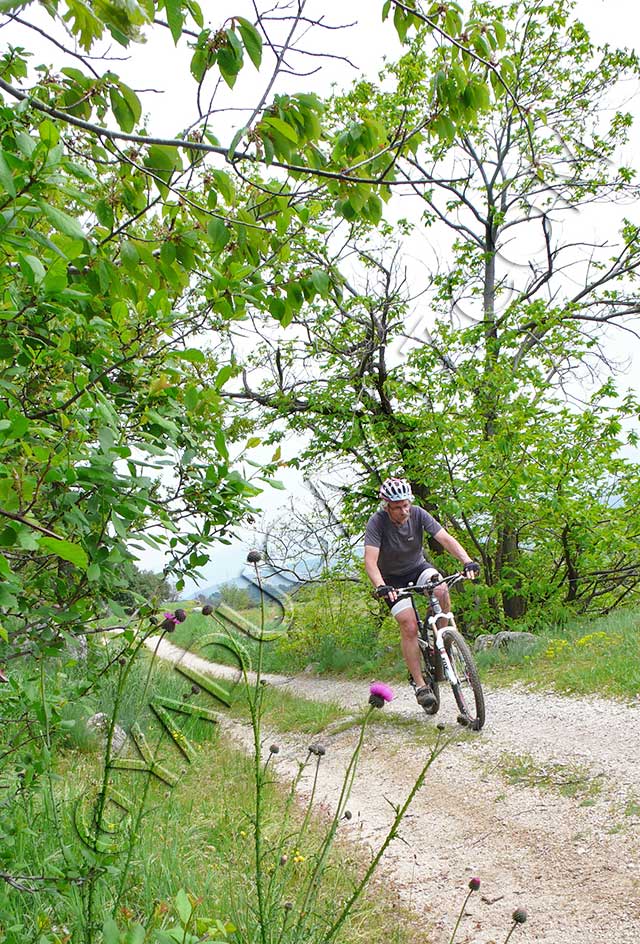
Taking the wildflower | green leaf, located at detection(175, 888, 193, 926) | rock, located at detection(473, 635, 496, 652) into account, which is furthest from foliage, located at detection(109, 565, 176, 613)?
rock, located at detection(473, 635, 496, 652)

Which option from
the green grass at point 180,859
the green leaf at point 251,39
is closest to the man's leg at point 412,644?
the green grass at point 180,859

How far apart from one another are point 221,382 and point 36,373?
877 millimetres

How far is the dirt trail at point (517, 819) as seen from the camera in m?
3.56

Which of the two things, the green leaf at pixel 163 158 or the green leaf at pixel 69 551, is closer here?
the green leaf at pixel 69 551

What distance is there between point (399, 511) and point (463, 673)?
1.59 meters

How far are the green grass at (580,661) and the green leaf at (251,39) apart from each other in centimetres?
637

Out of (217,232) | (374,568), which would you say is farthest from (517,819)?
(217,232)

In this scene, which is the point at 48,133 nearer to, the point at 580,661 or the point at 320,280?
the point at 320,280

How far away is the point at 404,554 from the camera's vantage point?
730 centimetres

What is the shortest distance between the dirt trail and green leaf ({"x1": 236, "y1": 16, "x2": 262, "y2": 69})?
2616mm

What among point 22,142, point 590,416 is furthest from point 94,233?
point 590,416

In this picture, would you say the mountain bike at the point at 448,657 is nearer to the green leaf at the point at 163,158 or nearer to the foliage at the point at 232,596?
the foliage at the point at 232,596

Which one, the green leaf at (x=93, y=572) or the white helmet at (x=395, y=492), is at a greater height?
the white helmet at (x=395, y=492)

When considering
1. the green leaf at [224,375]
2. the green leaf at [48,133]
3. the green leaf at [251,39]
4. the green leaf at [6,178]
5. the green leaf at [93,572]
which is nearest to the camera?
the green leaf at [6,178]
